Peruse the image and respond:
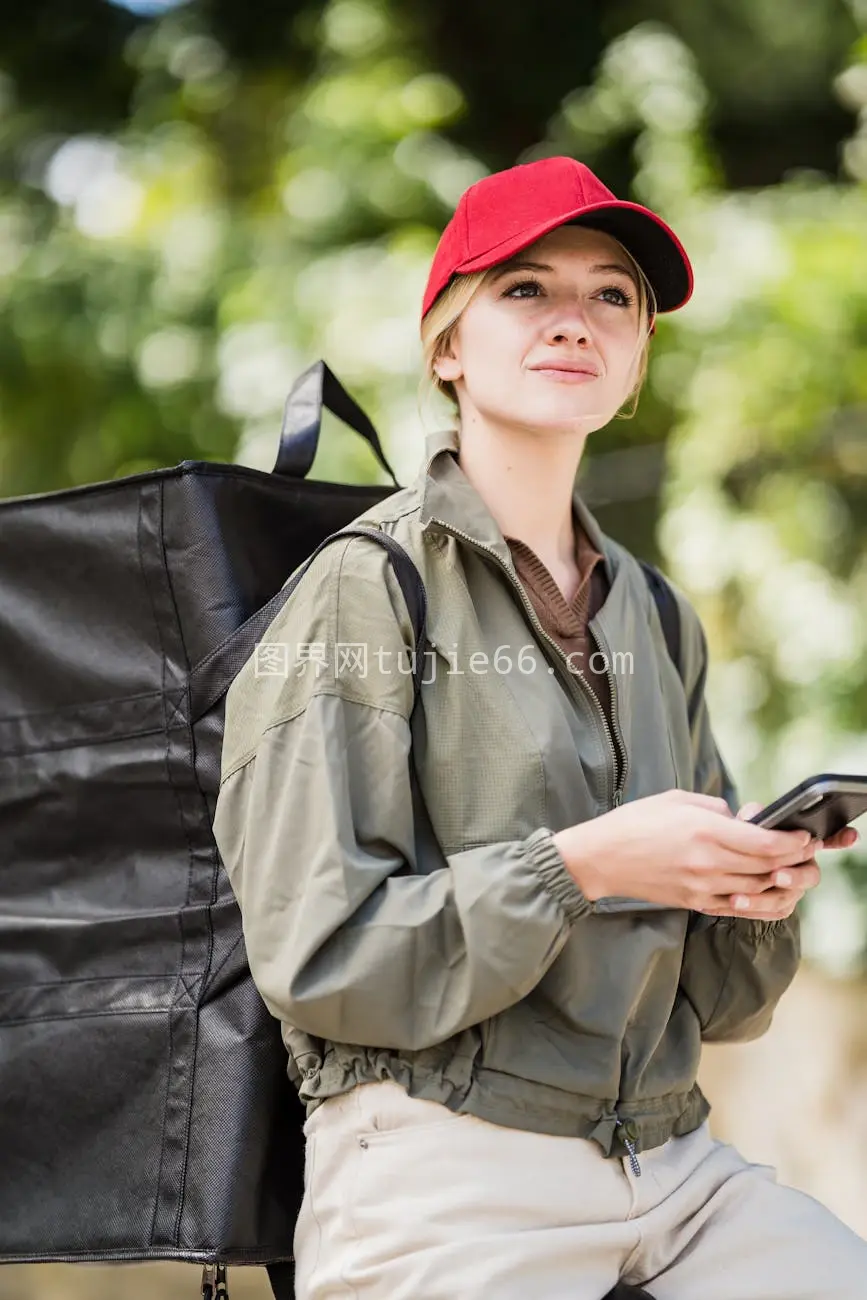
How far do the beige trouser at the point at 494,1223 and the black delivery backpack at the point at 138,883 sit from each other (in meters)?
0.12

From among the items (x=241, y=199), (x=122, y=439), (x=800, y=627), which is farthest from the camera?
(x=241, y=199)

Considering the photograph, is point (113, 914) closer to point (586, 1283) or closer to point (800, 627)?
point (586, 1283)

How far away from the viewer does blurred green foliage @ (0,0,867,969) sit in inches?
183

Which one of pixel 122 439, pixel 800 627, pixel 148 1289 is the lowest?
pixel 148 1289

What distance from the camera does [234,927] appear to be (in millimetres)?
1636

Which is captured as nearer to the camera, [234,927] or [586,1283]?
[586,1283]

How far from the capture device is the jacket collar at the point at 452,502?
5.22 feet

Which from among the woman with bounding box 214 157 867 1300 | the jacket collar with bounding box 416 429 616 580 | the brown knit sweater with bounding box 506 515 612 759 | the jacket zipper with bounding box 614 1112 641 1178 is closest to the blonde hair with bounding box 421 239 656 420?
the woman with bounding box 214 157 867 1300

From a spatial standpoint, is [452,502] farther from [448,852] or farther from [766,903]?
[766,903]

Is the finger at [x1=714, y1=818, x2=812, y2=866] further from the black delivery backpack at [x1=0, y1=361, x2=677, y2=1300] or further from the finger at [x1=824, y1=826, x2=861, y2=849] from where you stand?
the black delivery backpack at [x1=0, y1=361, x2=677, y2=1300]

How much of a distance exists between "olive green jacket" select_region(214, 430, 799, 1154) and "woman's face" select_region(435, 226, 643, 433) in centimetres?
11

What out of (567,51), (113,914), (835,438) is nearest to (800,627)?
(835,438)

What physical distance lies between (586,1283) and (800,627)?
3.44m

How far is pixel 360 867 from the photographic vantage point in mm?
1389
